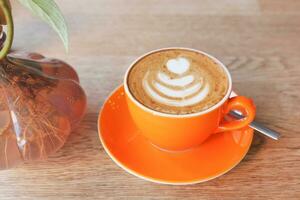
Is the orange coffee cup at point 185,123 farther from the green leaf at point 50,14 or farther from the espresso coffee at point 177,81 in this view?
the green leaf at point 50,14

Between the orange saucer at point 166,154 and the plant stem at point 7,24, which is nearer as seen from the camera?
the plant stem at point 7,24

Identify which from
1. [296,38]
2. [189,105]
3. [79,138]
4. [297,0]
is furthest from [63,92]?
[297,0]

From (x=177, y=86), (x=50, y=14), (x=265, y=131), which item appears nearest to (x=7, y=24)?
(x=50, y=14)

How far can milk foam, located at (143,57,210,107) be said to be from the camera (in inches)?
19.8

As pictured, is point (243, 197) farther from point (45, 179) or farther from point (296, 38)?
point (296, 38)

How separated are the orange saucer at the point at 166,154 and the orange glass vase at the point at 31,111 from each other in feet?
0.20

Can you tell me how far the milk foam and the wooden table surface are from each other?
11cm

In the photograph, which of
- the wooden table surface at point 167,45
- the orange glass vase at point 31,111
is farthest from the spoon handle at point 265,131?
the orange glass vase at point 31,111

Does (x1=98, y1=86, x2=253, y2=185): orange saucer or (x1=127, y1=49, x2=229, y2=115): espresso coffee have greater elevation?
(x1=127, y1=49, x2=229, y2=115): espresso coffee

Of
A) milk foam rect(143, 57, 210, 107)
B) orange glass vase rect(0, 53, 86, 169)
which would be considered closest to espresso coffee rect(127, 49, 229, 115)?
milk foam rect(143, 57, 210, 107)

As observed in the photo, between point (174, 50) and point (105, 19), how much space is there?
0.84 feet

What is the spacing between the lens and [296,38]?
73cm

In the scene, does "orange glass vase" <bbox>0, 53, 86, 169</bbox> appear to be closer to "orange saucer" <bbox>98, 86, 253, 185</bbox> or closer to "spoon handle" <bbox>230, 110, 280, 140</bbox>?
"orange saucer" <bbox>98, 86, 253, 185</bbox>

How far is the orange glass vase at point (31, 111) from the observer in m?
0.50
